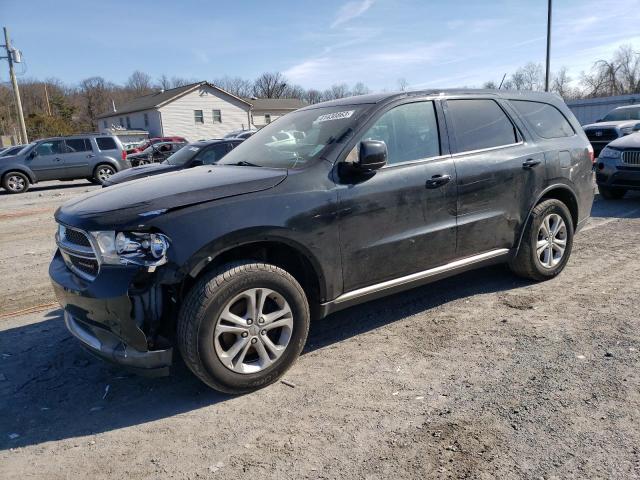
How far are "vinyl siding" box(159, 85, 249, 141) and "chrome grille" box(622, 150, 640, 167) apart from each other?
44288 millimetres

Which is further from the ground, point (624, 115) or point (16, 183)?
point (624, 115)

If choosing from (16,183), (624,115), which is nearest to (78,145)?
(16,183)

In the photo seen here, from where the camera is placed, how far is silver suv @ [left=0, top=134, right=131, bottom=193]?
56.1 feet

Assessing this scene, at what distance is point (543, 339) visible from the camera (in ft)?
12.5

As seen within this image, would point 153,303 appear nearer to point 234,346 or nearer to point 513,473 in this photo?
point 234,346

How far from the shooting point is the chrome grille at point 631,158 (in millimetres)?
8727

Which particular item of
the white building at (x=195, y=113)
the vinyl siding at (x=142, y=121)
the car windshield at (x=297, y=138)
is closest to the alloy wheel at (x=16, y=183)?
the car windshield at (x=297, y=138)

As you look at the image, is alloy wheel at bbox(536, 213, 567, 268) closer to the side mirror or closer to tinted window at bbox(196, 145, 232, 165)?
the side mirror

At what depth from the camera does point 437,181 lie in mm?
4012

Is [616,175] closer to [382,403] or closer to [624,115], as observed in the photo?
[382,403]

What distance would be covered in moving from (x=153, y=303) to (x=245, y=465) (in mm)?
1044

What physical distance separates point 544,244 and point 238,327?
3.29m

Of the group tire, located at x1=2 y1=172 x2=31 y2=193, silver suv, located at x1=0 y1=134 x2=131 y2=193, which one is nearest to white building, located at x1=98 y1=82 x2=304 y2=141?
silver suv, located at x1=0 y1=134 x2=131 y2=193

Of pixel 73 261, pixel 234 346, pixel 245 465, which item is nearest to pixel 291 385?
pixel 234 346
